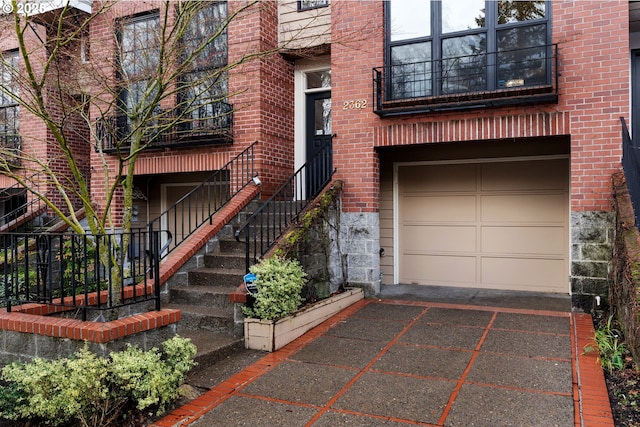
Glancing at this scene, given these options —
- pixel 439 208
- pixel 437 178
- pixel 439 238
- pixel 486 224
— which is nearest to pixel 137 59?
pixel 437 178

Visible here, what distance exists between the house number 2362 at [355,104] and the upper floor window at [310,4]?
193 cm

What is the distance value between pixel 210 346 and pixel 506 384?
2.67 m

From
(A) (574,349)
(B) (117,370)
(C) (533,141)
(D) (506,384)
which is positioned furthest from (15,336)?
(C) (533,141)

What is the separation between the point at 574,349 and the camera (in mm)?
4676

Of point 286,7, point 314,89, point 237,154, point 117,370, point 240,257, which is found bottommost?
point 117,370

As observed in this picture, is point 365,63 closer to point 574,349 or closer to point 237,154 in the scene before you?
point 237,154

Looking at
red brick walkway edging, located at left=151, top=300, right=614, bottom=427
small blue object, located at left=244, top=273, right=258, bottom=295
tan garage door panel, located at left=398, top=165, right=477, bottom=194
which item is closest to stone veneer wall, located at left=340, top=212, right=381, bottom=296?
tan garage door panel, located at left=398, top=165, right=477, bottom=194

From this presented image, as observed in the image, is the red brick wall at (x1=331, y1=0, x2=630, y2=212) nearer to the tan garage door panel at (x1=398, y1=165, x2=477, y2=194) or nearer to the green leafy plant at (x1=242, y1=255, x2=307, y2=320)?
the tan garage door panel at (x1=398, y1=165, x2=477, y2=194)

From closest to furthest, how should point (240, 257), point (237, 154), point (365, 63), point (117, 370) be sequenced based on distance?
point (117, 370) → point (240, 257) → point (365, 63) → point (237, 154)

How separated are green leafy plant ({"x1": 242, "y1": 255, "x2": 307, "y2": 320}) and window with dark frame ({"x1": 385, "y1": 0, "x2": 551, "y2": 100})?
10.6ft

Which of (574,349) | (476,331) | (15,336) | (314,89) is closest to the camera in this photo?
(15,336)

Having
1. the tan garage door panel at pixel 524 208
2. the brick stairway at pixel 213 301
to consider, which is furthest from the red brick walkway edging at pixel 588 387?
the brick stairway at pixel 213 301

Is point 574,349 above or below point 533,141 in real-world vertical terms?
below

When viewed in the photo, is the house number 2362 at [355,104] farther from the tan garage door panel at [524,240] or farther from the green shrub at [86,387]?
the green shrub at [86,387]
